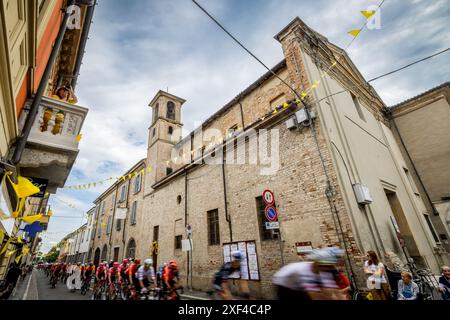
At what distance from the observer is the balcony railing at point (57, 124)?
449cm

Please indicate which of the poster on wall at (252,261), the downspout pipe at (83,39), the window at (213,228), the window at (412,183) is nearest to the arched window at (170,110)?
the downspout pipe at (83,39)

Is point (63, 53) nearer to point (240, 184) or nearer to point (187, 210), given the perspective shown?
point (240, 184)

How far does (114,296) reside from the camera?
10.9 meters

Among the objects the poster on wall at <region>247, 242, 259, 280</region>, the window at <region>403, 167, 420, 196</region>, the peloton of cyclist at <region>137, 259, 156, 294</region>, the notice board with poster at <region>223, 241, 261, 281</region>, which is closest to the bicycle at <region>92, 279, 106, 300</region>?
the peloton of cyclist at <region>137, 259, 156, 294</region>

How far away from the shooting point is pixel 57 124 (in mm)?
4633

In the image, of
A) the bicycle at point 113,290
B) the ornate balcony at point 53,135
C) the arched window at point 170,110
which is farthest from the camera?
the arched window at point 170,110

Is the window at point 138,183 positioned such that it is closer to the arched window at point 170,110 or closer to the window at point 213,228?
the arched window at point 170,110

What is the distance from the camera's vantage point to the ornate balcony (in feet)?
14.4

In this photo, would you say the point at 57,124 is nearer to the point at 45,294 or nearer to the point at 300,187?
the point at 300,187

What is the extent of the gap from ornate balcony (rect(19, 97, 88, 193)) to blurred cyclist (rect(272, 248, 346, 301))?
15.6 ft

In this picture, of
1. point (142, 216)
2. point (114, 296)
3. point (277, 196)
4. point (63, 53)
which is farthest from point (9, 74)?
point (142, 216)

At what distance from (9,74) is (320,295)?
477 centimetres

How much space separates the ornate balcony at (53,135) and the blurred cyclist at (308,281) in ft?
15.6

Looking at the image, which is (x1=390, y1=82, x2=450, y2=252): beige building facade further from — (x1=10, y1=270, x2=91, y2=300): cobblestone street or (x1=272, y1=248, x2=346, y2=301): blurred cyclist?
(x1=10, y1=270, x2=91, y2=300): cobblestone street
